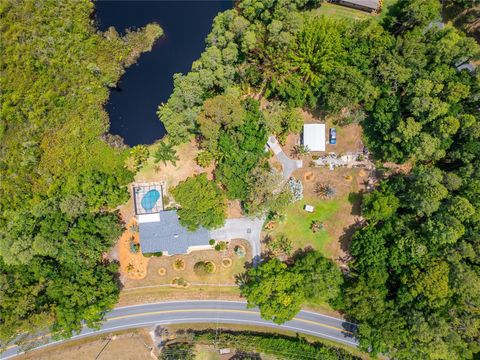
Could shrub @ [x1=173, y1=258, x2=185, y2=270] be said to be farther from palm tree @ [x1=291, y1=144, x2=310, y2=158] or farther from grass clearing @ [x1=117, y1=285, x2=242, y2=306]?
palm tree @ [x1=291, y1=144, x2=310, y2=158]

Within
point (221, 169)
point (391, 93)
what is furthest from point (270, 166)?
point (391, 93)

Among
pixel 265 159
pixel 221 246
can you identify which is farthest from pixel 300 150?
pixel 221 246

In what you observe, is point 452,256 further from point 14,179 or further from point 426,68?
point 14,179

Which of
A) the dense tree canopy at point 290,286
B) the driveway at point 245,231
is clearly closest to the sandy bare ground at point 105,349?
the dense tree canopy at point 290,286

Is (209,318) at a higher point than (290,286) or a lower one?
lower

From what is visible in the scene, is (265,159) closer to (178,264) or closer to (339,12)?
(178,264)

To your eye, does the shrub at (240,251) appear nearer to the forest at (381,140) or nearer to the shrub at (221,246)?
the shrub at (221,246)
